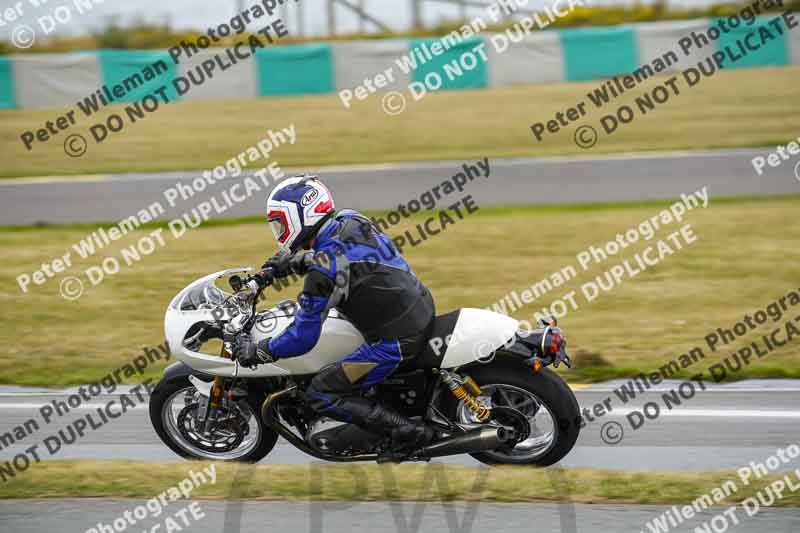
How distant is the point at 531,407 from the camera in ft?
20.0

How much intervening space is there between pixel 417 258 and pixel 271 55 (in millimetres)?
14731

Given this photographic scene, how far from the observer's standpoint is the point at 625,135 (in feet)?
69.9

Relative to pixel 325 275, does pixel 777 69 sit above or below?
below

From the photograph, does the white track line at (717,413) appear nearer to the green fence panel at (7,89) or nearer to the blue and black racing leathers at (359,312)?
the blue and black racing leathers at (359,312)

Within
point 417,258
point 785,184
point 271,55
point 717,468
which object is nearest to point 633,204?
point 785,184

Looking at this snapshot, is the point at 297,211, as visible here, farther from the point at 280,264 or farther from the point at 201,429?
the point at 201,429

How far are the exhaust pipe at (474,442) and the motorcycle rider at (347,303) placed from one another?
0.10 metres

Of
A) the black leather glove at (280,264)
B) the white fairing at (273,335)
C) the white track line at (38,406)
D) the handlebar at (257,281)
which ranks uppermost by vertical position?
the black leather glove at (280,264)

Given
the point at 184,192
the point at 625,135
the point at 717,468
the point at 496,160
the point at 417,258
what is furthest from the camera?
the point at 625,135

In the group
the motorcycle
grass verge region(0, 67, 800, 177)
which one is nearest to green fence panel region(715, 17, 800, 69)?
grass verge region(0, 67, 800, 177)

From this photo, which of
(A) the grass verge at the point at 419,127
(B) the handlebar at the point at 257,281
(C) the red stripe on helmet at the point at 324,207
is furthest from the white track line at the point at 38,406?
(A) the grass verge at the point at 419,127

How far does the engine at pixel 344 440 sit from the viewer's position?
6094mm

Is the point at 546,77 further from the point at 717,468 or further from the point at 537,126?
the point at 717,468

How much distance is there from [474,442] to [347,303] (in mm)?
1130
